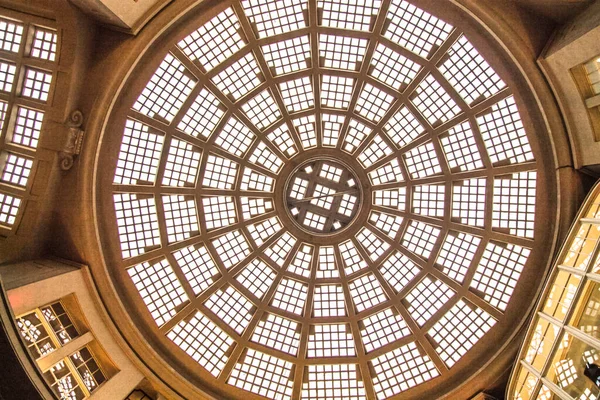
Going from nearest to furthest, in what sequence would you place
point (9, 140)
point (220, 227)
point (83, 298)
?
1. point (9, 140)
2. point (83, 298)
3. point (220, 227)

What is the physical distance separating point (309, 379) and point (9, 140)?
Result: 73.2ft

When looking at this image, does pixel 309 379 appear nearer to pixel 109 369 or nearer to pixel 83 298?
pixel 109 369

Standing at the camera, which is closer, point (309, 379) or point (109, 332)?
point (109, 332)

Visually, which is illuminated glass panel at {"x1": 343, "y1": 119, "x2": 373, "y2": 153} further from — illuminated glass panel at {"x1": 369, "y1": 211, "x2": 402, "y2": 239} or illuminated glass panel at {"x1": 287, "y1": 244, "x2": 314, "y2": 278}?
illuminated glass panel at {"x1": 287, "y1": 244, "x2": 314, "y2": 278}

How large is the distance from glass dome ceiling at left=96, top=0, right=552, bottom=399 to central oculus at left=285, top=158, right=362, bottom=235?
0.32ft

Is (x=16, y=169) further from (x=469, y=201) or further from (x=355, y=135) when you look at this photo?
(x=469, y=201)

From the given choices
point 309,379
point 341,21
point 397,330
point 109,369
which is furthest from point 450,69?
point 109,369

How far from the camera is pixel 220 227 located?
29203mm

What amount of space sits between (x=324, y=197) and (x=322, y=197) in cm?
48

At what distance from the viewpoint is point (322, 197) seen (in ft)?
98.5

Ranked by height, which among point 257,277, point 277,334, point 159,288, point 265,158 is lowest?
point 277,334

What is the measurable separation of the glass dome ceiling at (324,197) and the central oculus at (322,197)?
0.10m

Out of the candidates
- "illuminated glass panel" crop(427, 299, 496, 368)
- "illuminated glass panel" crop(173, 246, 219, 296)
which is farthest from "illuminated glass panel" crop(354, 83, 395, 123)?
"illuminated glass panel" crop(173, 246, 219, 296)

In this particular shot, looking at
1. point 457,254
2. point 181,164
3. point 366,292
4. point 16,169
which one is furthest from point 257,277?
point 16,169
